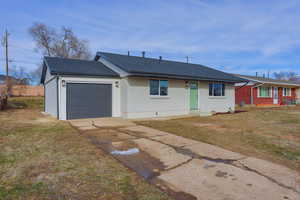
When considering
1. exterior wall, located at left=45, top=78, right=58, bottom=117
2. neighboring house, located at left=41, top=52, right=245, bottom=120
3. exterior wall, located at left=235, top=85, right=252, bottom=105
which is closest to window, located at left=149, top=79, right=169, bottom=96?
neighboring house, located at left=41, top=52, right=245, bottom=120

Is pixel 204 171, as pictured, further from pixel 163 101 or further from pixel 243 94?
pixel 243 94

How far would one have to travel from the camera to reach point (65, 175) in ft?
10.1

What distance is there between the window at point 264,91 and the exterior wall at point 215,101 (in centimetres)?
869

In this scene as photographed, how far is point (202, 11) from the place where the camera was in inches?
490

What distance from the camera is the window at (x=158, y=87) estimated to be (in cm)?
1080

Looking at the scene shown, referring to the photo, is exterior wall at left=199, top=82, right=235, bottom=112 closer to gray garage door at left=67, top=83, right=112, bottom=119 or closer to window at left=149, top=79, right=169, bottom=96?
window at left=149, top=79, right=169, bottom=96

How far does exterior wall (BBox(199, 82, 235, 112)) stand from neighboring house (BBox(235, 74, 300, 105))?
497 cm

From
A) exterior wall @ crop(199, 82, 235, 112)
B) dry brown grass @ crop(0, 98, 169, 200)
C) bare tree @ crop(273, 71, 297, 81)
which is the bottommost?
dry brown grass @ crop(0, 98, 169, 200)

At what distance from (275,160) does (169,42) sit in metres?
20.3

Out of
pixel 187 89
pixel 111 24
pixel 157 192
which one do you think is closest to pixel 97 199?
pixel 157 192

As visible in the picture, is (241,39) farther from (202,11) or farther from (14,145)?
(14,145)

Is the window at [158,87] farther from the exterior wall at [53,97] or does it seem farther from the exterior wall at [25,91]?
the exterior wall at [25,91]

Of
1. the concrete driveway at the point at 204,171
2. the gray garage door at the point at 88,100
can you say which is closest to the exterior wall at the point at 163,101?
the gray garage door at the point at 88,100

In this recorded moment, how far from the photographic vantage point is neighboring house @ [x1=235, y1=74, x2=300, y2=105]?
800 inches
